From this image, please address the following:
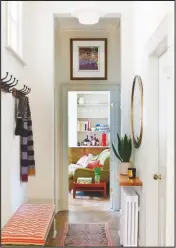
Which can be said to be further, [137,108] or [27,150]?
[137,108]

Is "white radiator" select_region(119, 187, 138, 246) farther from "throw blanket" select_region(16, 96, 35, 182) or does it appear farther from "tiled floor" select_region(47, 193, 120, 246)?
"throw blanket" select_region(16, 96, 35, 182)

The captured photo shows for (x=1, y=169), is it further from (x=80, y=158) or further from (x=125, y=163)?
(x=125, y=163)

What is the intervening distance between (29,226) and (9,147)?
0.72 feet

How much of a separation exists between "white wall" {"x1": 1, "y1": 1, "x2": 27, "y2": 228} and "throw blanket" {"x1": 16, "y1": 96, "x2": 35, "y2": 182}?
0.01 meters

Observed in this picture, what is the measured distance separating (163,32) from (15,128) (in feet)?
1.08

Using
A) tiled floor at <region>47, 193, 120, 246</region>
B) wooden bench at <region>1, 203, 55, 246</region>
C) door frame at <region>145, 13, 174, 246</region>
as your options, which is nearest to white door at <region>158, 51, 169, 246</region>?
door frame at <region>145, 13, 174, 246</region>

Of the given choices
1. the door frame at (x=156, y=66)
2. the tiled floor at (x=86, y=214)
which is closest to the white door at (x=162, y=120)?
the door frame at (x=156, y=66)

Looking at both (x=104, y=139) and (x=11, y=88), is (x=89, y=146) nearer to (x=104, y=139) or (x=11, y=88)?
(x=104, y=139)

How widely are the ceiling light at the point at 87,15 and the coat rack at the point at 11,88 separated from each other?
Result: 16 centimetres

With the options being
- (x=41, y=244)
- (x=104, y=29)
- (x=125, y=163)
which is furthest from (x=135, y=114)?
(x=41, y=244)

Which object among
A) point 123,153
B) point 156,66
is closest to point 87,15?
point 156,66

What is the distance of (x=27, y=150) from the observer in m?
0.59

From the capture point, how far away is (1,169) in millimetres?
520

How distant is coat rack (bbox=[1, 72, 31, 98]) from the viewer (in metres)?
0.52
